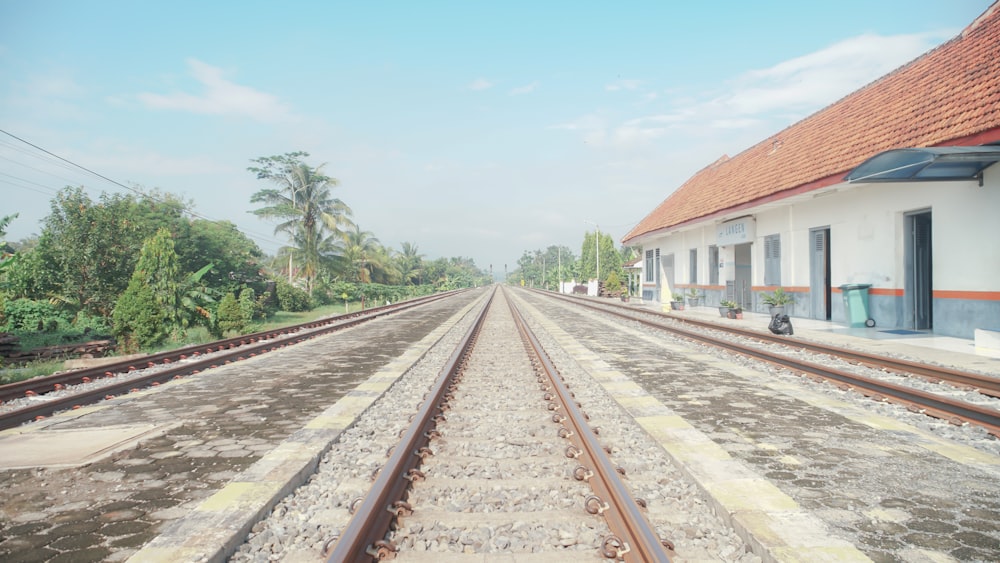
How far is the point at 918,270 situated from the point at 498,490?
14.2m

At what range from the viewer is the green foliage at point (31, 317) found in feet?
44.3

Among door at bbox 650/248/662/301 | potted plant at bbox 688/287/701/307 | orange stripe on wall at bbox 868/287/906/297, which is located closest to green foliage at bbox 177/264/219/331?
orange stripe on wall at bbox 868/287/906/297

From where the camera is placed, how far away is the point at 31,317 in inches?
544

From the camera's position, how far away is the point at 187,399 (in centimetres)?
664

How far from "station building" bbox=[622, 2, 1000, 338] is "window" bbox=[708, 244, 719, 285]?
191cm

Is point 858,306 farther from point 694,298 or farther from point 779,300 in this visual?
point 694,298

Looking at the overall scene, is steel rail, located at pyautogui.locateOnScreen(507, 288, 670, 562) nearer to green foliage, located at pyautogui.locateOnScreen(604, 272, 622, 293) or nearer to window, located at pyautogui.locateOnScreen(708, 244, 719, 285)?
window, located at pyautogui.locateOnScreen(708, 244, 719, 285)

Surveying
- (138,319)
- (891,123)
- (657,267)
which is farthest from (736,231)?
(138,319)

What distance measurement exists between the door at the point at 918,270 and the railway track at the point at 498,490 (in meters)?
11.9

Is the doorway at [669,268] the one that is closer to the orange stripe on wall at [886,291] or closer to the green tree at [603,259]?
the orange stripe on wall at [886,291]

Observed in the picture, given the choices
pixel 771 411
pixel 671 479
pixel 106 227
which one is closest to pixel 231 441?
pixel 671 479

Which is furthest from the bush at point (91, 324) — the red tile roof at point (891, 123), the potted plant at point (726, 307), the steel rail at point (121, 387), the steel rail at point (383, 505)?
the red tile roof at point (891, 123)

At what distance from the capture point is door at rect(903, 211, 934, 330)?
42.1 ft

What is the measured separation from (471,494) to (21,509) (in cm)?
298
